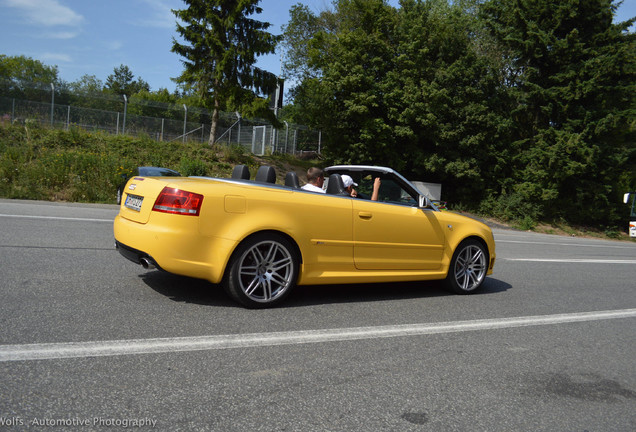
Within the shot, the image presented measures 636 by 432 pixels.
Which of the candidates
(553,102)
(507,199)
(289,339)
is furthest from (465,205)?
(289,339)

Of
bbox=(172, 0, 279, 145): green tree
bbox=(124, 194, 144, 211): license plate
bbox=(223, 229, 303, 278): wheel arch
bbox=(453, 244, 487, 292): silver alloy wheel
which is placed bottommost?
bbox=(453, 244, 487, 292): silver alloy wheel

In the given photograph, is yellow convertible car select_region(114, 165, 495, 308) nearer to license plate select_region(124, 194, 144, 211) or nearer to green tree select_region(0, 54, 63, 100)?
license plate select_region(124, 194, 144, 211)

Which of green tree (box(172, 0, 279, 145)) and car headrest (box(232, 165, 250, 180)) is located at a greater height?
green tree (box(172, 0, 279, 145))

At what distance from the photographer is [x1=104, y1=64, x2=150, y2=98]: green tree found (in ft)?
393

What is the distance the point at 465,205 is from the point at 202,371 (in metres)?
29.2

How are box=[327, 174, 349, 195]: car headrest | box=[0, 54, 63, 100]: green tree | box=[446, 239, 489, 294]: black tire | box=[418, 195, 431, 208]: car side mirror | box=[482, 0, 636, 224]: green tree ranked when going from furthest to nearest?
box=[482, 0, 636, 224]: green tree < box=[0, 54, 63, 100]: green tree < box=[446, 239, 489, 294]: black tire < box=[418, 195, 431, 208]: car side mirror < box=[327, 174, 349, 195]: car headrest

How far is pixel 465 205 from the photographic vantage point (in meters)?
30.5

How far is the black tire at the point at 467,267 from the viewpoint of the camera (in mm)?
6293

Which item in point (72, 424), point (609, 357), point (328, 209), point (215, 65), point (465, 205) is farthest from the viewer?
point (465, 205)

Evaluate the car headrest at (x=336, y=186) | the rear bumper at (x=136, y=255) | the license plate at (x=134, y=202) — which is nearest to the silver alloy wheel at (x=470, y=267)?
the car headrest at (x=336, y=186)

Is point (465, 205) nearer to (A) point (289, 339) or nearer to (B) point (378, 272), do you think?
(B) point (378, 272)

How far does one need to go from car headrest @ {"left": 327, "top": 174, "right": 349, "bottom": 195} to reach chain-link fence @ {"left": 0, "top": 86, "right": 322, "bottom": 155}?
74.6 feet

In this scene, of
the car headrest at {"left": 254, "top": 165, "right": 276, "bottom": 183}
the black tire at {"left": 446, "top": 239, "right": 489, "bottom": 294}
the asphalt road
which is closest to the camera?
the asphalt road

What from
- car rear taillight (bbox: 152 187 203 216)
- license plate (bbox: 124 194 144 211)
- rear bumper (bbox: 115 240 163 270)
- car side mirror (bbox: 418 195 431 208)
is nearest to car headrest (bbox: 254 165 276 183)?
car rear taillight (bbox: 152 187 203 216)
